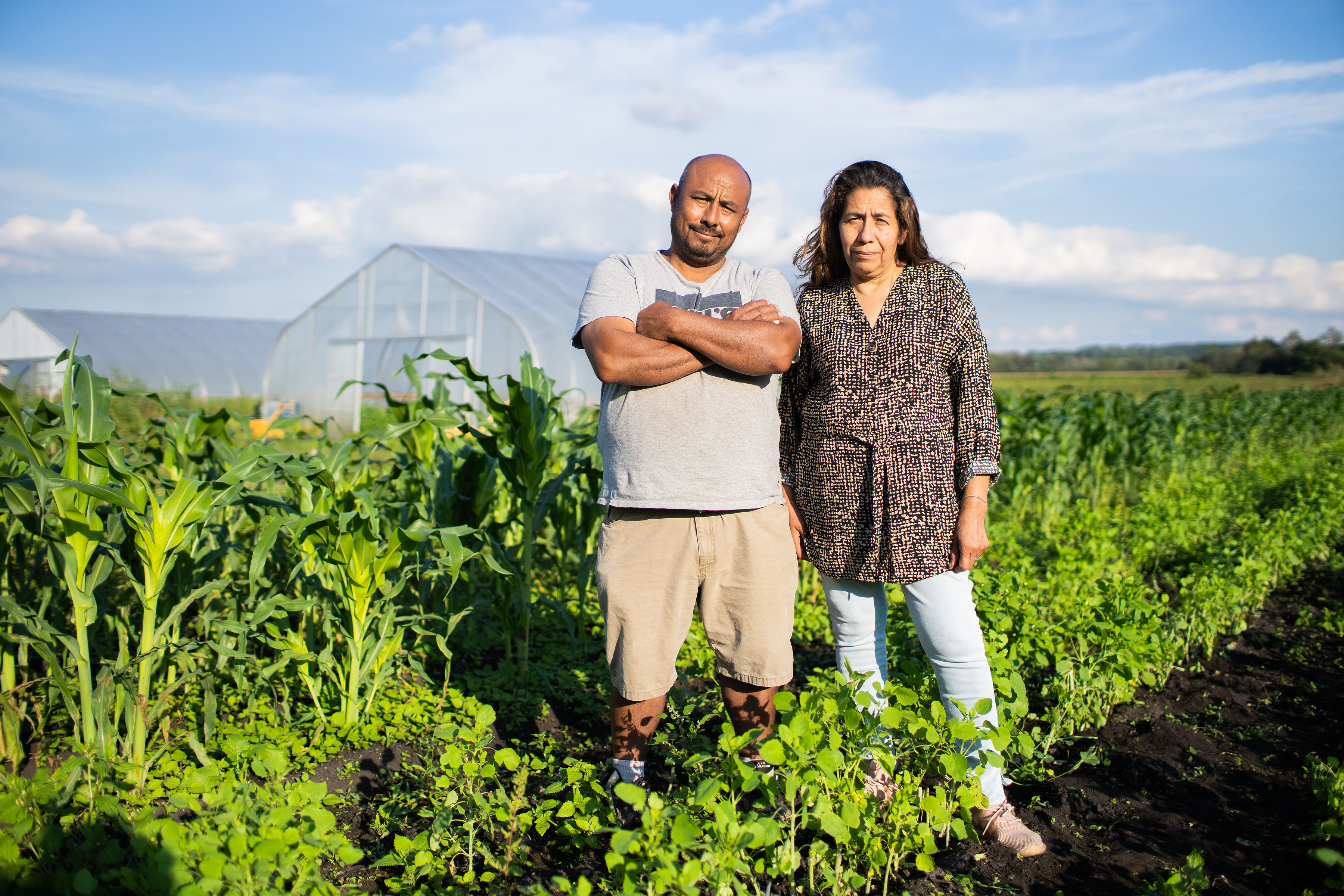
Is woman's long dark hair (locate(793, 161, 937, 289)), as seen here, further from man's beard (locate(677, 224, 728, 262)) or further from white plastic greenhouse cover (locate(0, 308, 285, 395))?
white plastic greenhouse cover (locate(0, 308, 285, 395))

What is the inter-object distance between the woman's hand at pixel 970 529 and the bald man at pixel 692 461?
444 millimetres

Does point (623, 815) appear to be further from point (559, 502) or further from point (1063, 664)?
point (559, 502)

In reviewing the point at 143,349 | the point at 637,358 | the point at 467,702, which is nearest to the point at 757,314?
the point at 637,358

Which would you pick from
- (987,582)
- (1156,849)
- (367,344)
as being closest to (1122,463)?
(987,582)

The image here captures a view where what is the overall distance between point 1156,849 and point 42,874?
2.53 m

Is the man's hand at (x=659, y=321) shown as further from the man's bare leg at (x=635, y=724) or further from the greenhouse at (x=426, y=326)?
the greenhouse at (x=426, y=326)

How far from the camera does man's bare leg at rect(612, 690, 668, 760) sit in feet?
7.11

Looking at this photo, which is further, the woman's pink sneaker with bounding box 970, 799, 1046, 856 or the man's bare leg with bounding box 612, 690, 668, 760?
the man's bare leg with bounding box 612, 690, 668, 760

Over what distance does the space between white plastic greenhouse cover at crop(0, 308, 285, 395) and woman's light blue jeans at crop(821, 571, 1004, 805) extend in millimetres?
19778

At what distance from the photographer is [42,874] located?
144 centimetres

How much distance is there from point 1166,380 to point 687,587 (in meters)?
43.2

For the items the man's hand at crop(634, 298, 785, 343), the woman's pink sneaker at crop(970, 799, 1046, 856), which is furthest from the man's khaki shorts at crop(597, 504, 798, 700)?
the woman's pink sneaker at crop(970, 799, 1046, 856)

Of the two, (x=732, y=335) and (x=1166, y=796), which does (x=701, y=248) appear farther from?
(x=1166, y=796)

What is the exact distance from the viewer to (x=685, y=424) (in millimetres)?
2029
